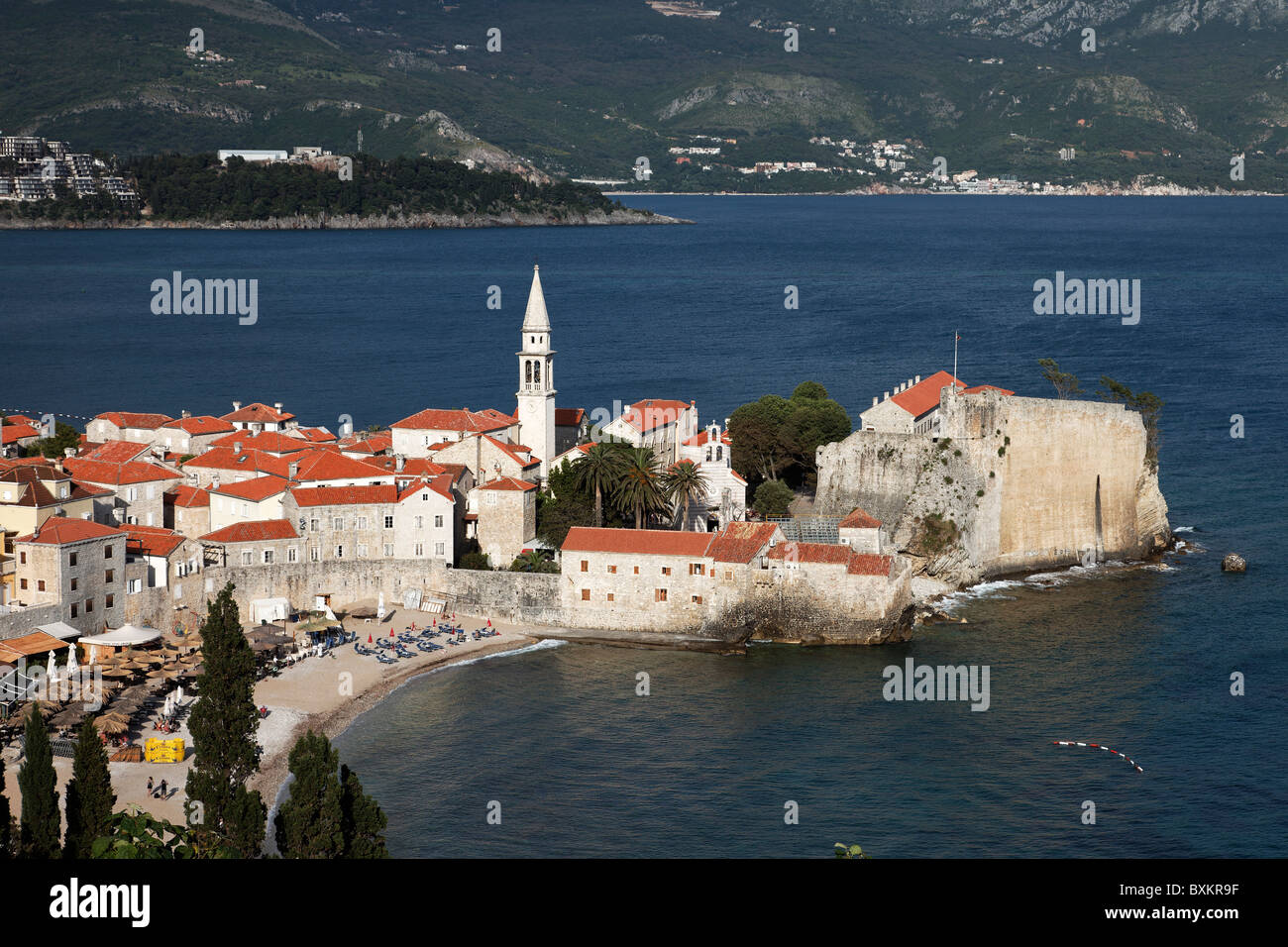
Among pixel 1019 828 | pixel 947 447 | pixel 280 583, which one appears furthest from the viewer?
pixel 947 447

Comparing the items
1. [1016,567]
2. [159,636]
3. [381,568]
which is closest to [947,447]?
[1016,567]

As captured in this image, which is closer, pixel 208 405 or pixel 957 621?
pixel 957 621

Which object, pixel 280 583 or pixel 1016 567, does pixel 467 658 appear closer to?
pixel 280 583

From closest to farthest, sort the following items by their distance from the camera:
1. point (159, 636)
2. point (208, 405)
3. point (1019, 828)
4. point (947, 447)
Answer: point (1019, 828)
point (159, 636)
point (947, 447)
point (208, 405)

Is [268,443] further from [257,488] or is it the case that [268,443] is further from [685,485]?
[685,485]

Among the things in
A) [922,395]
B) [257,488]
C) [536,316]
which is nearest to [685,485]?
[536,316]

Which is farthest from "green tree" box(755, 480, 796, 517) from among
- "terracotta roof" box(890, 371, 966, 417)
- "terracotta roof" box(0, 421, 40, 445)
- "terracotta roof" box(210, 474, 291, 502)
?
"terracotta roof" box(0, 421, 40, 445)

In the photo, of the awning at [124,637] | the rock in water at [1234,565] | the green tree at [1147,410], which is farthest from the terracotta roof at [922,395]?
the awning at [124,637]

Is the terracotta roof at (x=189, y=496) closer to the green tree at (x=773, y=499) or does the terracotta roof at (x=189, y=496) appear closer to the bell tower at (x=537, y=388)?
the bell tower at (x=537, y=388)
